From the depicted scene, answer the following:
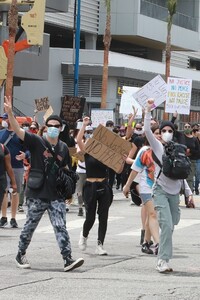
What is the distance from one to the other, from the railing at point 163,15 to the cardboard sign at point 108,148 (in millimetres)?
42829

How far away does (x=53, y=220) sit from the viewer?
11625 mm

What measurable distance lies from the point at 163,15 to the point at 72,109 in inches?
1224

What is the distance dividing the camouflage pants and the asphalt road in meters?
0.30

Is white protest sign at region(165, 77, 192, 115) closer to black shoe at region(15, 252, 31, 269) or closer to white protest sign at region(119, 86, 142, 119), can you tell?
white protest sign at region(119, 86, 142, 119)

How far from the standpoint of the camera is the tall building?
50.4 metres

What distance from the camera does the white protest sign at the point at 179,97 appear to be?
3055cm

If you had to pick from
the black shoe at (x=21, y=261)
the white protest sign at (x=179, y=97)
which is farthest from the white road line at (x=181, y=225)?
the white protest sign at (x=179, y=97)

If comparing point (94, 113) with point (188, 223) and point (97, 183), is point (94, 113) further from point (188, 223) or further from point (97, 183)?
point (97, 183)

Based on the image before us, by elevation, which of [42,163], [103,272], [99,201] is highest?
[42,163]

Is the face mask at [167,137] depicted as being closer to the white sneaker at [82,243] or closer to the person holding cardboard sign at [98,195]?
the person holding cardboard sign at [98,195]

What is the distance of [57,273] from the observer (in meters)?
11.4

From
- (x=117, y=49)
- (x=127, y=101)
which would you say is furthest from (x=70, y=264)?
(x=117, y=49)

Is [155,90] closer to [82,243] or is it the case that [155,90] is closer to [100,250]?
[82,243]

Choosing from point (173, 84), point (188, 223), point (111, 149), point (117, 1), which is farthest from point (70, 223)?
point (117, 1)
